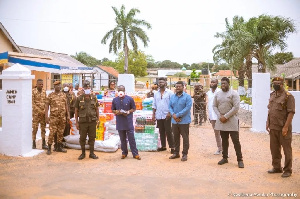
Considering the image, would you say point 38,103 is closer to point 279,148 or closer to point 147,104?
point 147,104

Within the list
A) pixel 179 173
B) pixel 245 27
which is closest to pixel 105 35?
pixel 245 27

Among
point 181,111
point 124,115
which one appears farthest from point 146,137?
point 181,111

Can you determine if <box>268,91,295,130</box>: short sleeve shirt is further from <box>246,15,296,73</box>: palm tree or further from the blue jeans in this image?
<box>246,15,296,73</box>: palm tree

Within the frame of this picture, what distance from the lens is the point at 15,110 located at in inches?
289

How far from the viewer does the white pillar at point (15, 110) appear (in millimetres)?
7312

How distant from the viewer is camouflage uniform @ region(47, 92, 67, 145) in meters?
7.60

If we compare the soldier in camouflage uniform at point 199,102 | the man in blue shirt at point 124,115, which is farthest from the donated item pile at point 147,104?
the soldier in camouflage uniform at point 199,102

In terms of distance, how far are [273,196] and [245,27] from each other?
23.4 metres

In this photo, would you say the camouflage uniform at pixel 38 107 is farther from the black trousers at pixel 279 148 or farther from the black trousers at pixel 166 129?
the black trousers at pixel 279 148

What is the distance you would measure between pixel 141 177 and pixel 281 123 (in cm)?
276

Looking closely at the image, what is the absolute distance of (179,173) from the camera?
6090 millimetres

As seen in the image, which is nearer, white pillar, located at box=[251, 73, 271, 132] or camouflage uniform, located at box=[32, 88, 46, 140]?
camouflage uniform, located at box=[32, 88, 46, 140]

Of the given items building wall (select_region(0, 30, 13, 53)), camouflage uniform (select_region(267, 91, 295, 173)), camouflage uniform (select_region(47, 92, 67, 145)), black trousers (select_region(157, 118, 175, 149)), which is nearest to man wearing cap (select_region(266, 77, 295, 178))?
camouflage uniform (select_region(267, 91, 295, 173))

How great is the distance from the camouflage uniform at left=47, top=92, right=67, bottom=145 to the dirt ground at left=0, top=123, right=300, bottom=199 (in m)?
0.59
